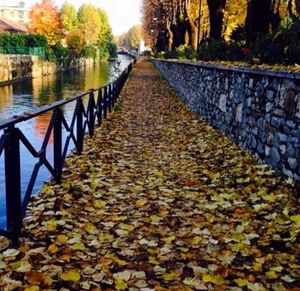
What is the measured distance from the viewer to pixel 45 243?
4074mm

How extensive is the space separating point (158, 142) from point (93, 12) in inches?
4167

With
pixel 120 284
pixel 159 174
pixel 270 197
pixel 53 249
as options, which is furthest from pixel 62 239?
pixel 159 174

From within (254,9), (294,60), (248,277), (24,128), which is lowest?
(24,128)

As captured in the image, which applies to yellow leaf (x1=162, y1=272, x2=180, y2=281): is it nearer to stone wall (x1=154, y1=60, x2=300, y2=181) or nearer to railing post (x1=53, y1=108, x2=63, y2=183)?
stone wall (x1=154, y1=60, x2=300, y2=181)

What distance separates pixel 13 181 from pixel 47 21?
6232cm

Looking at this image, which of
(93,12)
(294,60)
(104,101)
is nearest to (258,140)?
(294,60)

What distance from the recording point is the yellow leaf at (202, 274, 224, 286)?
342cm

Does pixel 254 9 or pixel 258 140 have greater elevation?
pixel 254 9

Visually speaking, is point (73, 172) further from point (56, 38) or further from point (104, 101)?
point (56, 38)

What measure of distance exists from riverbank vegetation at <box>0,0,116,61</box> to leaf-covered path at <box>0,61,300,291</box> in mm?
39267

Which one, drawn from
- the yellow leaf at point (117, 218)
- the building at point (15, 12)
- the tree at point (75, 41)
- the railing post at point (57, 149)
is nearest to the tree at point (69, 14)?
the tree at point (75, 41)

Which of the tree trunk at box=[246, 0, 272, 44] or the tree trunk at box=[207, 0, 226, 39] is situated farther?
the tree trunk at box=[207, 0, 226, 39]

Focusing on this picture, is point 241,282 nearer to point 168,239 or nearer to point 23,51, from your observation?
point 168,239

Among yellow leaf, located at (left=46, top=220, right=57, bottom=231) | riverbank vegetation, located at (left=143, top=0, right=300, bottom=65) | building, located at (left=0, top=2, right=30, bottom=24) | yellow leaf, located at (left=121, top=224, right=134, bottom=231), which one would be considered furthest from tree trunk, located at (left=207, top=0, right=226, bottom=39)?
building, located at (left=0, top=2, right=30, bottom=24)
